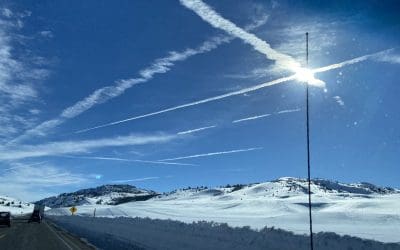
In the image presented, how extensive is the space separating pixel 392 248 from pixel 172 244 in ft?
40.2

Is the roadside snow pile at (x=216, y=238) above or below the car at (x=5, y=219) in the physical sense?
below

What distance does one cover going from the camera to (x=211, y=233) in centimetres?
1848

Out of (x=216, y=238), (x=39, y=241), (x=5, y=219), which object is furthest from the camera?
(x=5, y=219)

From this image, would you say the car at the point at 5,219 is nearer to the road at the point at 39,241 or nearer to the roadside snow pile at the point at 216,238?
the road at the point at 39,241

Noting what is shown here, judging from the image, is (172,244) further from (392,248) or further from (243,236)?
(392,248)

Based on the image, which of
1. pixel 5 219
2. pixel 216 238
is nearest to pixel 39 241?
pixel 216 238

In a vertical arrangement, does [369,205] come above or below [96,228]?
above

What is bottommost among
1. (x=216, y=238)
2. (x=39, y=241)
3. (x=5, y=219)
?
(x=39, y=241)

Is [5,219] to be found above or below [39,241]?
above

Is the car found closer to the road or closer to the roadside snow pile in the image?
the road

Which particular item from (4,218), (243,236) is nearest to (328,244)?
(243,236)

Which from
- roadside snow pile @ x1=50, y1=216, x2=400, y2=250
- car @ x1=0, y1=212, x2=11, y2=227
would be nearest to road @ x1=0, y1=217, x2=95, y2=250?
roadside snow pile @ x1=50, y1=216, x2=400, y2=250

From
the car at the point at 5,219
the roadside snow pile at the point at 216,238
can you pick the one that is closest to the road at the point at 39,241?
the roadside snow pile at the point at 216,238

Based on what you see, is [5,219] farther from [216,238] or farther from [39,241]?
[216,238]
